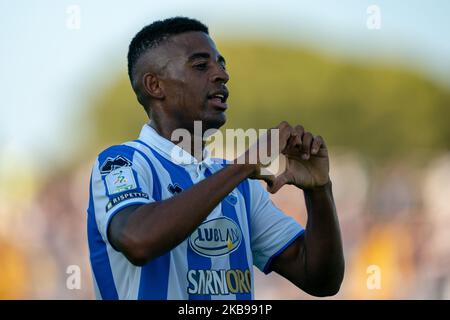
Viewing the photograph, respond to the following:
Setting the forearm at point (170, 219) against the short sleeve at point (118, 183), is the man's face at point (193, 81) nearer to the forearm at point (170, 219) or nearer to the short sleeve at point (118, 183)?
the short sleeve at point (118, 183)

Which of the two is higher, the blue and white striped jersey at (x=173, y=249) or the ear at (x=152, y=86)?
the ear at (x=152, y=86)

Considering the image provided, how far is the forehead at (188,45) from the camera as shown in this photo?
3518 millimetres

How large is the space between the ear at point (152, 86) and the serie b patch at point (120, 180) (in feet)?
2.03

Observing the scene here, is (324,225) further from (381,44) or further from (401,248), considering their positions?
(381,44)

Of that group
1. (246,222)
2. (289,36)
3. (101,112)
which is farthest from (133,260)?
(289,36)

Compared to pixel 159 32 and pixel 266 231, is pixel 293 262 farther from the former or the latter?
pixel 159 32

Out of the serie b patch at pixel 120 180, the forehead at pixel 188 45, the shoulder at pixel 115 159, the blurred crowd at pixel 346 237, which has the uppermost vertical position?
the forehead at pixel 188 45

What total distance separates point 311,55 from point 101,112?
3.01m

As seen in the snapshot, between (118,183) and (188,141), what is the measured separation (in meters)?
0.60

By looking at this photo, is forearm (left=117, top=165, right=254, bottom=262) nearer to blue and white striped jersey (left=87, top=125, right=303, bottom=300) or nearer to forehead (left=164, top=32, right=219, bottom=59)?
blue and white striped jersey (left=87, top=125, right=303, bottom=300)

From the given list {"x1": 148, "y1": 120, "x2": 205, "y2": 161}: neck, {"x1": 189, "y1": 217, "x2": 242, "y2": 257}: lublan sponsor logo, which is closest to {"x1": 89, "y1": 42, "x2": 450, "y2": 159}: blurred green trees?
{"x1": 148, "y1": 120, "x2": 205, "y2": 161}: neck

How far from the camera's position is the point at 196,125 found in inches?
136

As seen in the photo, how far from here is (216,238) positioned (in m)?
3.19

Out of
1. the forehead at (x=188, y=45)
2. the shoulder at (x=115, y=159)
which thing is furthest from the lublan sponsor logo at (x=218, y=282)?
the forehead at (x=188, y=45)
